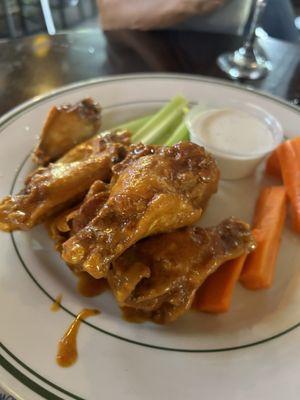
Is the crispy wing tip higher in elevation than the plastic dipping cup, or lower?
higher

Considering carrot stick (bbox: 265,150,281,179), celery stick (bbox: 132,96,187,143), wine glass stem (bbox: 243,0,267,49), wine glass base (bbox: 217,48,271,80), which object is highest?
wine glass stem (bbox: 243,0,267,49)

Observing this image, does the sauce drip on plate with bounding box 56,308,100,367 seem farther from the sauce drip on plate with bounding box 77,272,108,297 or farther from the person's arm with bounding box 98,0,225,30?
the person's arm with bounding box 98,0,225,30

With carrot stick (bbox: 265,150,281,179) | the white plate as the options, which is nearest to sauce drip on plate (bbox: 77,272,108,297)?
the white plate

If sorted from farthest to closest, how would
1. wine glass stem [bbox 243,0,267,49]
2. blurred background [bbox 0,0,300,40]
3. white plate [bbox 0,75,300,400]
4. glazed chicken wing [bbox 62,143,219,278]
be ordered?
blurred background [bbox 0,0,300,40], wine glass stem [bbox 243,0,267,49], glazed chicken wing [bbox 62,143,219,278], white plate [bbox 0,75,300,400]

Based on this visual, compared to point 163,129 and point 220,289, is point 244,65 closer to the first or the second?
point 163,129

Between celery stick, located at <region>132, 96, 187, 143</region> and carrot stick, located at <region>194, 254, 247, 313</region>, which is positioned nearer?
carrot stick, located at <region>194, 254, 247, 313</region>

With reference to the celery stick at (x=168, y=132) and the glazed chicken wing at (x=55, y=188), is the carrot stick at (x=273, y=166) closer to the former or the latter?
the celery stick at (x=168, y=132)
